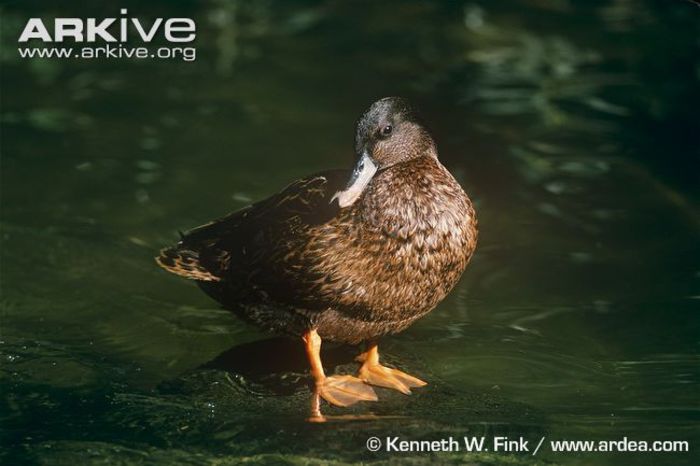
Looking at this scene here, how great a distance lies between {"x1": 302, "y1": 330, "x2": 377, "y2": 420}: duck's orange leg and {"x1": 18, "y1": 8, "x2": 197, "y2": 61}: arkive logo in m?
4.61

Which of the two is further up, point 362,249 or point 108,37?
point 108,37

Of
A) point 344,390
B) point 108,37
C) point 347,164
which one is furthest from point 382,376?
point 108,37

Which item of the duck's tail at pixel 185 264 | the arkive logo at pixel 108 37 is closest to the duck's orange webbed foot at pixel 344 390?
the duck's tail at pixel 185 264

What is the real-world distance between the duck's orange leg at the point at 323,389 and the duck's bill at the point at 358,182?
0.65 m

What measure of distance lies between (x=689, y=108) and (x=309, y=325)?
14.8 ft

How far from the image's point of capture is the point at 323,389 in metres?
5.30

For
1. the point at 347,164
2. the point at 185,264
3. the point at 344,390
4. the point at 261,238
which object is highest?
the point at 347,164

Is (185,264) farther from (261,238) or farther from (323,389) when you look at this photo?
(323,389)

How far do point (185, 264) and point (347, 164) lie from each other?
7.99 feet

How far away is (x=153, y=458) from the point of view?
4.89m

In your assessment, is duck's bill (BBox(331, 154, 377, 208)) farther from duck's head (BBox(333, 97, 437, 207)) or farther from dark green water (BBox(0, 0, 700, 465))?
dark green water (BBox(0, 0, 700, 465))

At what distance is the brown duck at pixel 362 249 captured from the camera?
5.03m

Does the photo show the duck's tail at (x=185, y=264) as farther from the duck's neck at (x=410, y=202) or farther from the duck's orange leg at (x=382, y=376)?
the duck's neck at (x=410, y=202)

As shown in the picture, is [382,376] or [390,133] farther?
[382,376]
